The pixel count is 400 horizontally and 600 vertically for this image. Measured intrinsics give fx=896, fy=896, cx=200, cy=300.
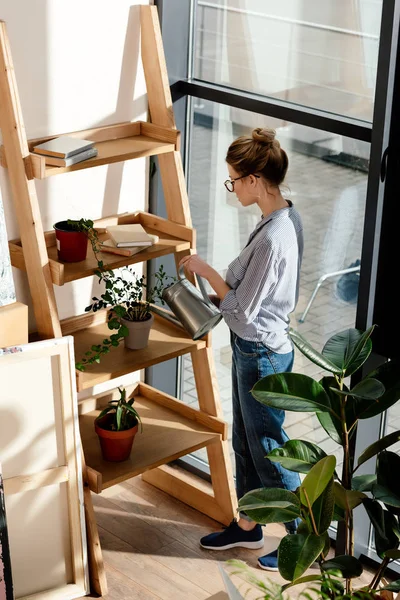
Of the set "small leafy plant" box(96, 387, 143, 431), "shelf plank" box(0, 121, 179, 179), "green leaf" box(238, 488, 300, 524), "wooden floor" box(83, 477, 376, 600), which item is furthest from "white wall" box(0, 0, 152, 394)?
"green leaf" box(238, 488, 300, 524)

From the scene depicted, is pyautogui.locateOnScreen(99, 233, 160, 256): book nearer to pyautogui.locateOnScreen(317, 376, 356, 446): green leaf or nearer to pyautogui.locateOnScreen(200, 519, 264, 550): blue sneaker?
pyautogui.locateOnScreen(317, 376, 356, 446): green leaf

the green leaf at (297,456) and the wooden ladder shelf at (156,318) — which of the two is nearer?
the green leaf at (297,456)

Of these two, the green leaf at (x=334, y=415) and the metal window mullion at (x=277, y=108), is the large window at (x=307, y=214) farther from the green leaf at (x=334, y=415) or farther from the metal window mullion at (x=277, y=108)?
the green leaf at (x=334, y=415)

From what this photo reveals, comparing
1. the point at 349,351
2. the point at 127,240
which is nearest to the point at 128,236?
the point at 127,240

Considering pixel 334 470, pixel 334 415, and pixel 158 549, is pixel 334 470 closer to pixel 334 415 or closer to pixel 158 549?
pixel 334 415

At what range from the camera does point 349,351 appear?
95.0 inches

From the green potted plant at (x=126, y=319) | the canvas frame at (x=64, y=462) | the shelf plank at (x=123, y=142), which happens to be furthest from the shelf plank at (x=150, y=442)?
the shelf plank at (x=123, y=142)

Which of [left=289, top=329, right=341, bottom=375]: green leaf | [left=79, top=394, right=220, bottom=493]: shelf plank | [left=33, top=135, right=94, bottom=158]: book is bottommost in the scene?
[left=79, top=394, right=220, bottom=493]: shelf plank

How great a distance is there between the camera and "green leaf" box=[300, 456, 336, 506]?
2.04m

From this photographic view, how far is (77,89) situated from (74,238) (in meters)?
0.56

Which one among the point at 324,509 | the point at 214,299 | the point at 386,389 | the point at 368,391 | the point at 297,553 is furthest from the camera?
the point at 214,299

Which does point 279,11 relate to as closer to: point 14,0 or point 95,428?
point 14,0

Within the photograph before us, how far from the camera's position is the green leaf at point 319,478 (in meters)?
2.04

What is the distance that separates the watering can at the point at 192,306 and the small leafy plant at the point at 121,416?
351 millimetres
